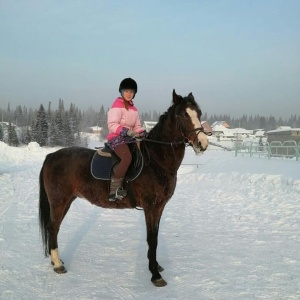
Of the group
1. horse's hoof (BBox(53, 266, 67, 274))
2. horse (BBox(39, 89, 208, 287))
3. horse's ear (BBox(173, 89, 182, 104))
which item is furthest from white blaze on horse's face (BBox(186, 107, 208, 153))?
horse's hoof (BBox(53, 266, 67, 274))

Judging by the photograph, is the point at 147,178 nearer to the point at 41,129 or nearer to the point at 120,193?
the point at 120,193

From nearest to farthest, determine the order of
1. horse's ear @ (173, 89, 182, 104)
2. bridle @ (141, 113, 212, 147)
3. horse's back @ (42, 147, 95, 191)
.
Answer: bridle @ (141, 113, 212, 147) → horse's ear @ (173, 89, 182, 104) → horse's back @ (42, 147, 95, 191)

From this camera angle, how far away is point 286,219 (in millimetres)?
7359

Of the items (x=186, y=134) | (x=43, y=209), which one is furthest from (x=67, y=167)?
(x=186, y=134)

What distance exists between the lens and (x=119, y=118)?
14.9ft

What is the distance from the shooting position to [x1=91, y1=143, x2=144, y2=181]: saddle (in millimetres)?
4418

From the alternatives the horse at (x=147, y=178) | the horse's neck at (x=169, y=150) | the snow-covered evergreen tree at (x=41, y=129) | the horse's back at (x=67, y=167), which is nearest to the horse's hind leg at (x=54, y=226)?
the horse at (x=147, y=178)

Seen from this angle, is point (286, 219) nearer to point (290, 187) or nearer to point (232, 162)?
point (290, 187)

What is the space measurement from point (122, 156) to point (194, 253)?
229 centimetres

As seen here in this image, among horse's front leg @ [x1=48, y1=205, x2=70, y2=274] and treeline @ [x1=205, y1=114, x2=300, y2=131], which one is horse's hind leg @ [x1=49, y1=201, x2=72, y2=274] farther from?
treeline @ [x1=205, y1=114, x2=300, y2=131]

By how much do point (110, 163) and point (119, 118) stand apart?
73 cm

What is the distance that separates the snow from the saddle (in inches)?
58.8

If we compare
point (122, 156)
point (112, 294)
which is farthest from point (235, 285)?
point (122, 156)

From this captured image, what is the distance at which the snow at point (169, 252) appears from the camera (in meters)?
3.86
